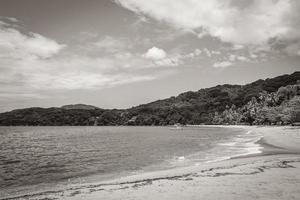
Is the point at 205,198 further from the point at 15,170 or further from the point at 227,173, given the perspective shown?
the point at 15,170

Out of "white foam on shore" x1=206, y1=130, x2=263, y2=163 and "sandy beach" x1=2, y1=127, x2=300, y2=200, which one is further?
"white foam on shore" x1=206, y1=130, x2=263, y2=163

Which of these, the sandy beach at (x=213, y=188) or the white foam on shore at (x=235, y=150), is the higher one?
the sandy beach at (x=213, y=188)

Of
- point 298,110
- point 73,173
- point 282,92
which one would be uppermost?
point 282,92

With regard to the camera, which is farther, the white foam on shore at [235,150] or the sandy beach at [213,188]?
the white foam on shore at [235,150]

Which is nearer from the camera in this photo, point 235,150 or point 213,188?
point 213,188

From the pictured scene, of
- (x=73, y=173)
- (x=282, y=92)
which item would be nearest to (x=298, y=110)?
(x=282, y=92)

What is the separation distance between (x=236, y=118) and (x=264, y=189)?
7580 inches

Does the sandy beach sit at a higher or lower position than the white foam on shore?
higher

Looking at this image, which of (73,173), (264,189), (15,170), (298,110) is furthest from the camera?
(298,110)

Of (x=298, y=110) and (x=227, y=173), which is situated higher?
(x=298, y=110)

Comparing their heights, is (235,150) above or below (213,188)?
below

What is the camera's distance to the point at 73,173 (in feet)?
73.0

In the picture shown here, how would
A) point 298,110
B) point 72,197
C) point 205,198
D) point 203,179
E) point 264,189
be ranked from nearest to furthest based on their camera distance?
1. point 205,198
2. point 264,189
3. point 72,197
4. point 203,179
5. point 298,110

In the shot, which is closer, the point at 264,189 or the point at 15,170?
the point at 264,189
